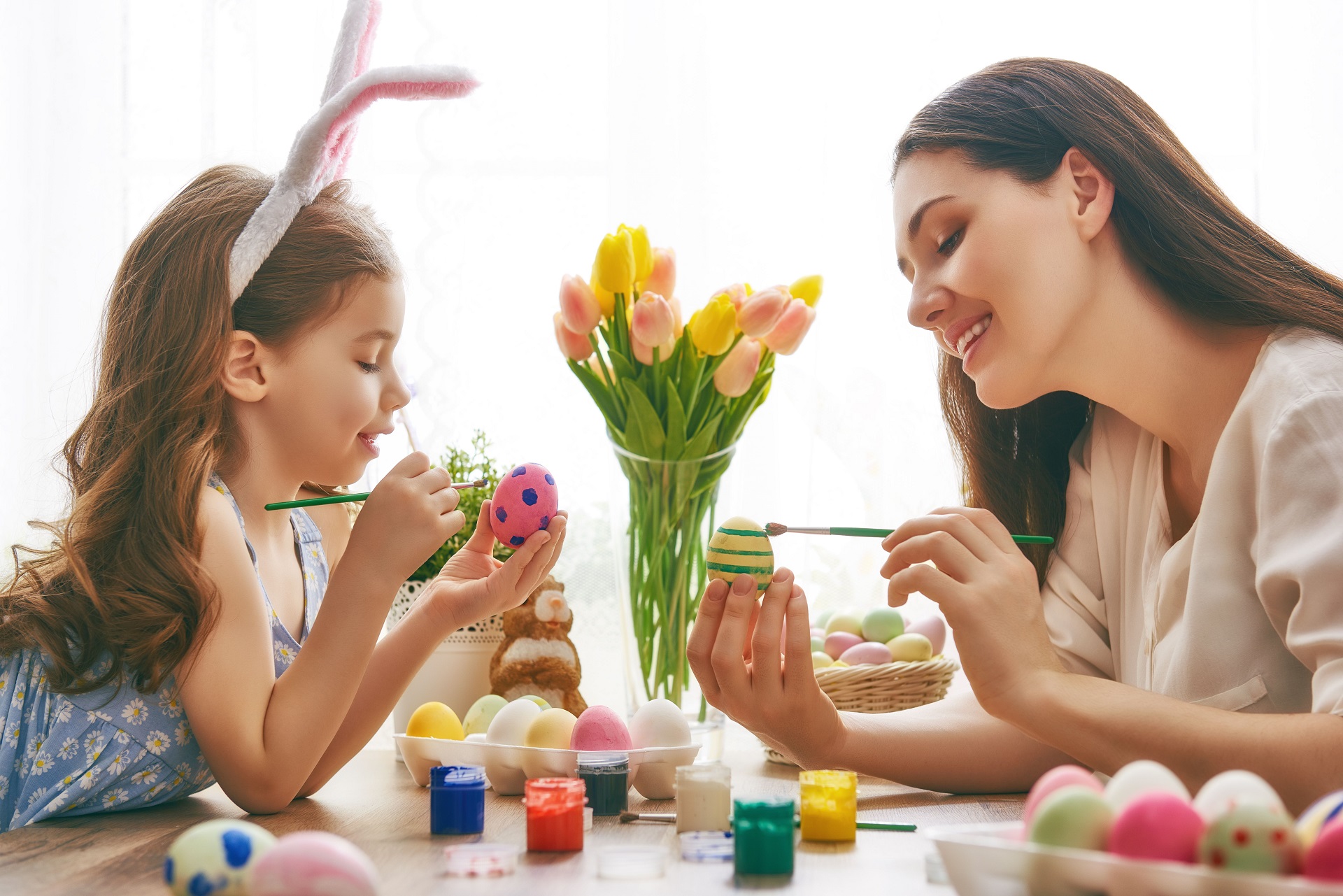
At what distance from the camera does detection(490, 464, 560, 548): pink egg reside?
1.15 meters

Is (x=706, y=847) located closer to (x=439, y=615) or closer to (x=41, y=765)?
(x=439, y=615)

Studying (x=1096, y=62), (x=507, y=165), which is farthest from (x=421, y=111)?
(x=1096, y=62)

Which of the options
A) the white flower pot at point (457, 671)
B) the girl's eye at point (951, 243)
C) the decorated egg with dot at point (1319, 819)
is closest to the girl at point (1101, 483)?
the girl's eye at point (951, 243)

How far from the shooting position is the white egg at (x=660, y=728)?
1.00 m

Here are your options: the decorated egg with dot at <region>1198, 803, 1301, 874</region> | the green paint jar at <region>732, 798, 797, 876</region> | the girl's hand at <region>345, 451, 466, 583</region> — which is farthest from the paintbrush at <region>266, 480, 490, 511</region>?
the decorated egg with dot at <region>1198, 803, 1301, 874</region>

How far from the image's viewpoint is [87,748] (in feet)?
3.34

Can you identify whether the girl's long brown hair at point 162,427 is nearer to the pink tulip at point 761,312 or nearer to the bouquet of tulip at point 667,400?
the bouquet of tulip at point 667,400

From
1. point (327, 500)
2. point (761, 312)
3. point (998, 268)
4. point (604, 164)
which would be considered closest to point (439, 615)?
point (327, 500)

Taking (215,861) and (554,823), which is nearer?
(215,861)

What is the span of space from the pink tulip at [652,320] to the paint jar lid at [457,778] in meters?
0.52

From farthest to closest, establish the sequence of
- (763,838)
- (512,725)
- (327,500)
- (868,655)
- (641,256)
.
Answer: (868,655), (641,256), (327,500), (512,725), (763,838)

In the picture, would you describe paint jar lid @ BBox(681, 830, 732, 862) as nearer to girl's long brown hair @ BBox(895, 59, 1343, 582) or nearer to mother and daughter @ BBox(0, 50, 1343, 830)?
mother and daughter @ BBox(0, 50, 1343, 830)

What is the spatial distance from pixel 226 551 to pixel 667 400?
19.6 inches

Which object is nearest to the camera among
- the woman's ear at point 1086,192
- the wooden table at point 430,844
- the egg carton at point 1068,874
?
the egg carton at point 1068,874
